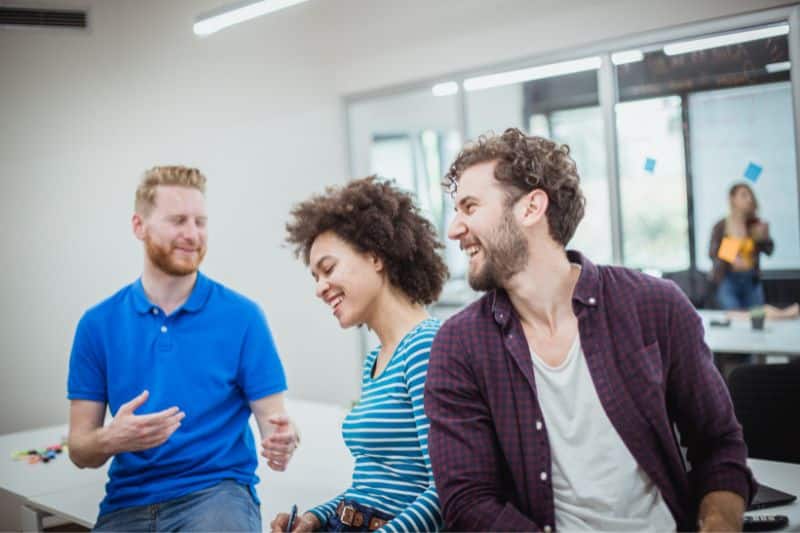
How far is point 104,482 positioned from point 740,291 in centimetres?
415

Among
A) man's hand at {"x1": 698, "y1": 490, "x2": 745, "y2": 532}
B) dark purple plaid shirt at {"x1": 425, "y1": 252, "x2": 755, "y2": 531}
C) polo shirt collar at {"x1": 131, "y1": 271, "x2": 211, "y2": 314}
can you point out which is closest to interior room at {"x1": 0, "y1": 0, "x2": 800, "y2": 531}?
polo shirt collar at {"x1": 131, "y1": 271, "x2": 211, "y2": 314}

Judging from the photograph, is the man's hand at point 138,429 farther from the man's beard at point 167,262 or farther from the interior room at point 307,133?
the interior room at point 307,133

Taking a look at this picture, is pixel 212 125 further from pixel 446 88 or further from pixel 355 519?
pixel 355 519

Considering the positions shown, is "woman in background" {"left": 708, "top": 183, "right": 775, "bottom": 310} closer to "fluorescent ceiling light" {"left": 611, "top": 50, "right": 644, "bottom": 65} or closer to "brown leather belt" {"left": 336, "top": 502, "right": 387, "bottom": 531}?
"fluorescent ceiling light" {"left": 611, "top": 50, "right": 644, "bottom": 65}

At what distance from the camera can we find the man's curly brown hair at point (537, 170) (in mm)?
1817

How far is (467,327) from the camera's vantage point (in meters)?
1.76

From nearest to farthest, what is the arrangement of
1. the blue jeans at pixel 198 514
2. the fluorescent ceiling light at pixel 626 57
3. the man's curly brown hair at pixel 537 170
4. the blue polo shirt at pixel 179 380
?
1. the man's curly brown hair at pixel 537 170
2. the blue jeans at pixel 198 514
3. the blue polo shirt at pixel 179 380
4. the fluorescent ceiling light at pixel 626 57

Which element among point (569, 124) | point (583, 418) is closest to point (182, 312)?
point (583, 418)

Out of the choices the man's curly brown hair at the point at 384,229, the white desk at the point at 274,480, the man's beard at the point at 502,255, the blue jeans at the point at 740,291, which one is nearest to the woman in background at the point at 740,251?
the blue jeans at the point at 740,291

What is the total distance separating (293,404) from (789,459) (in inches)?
85.2

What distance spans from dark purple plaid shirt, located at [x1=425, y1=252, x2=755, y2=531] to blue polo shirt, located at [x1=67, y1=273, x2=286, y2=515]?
0.95m

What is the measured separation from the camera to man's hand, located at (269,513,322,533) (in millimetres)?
1887

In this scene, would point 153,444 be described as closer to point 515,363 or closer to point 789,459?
point 515,363

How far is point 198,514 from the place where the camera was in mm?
2215
